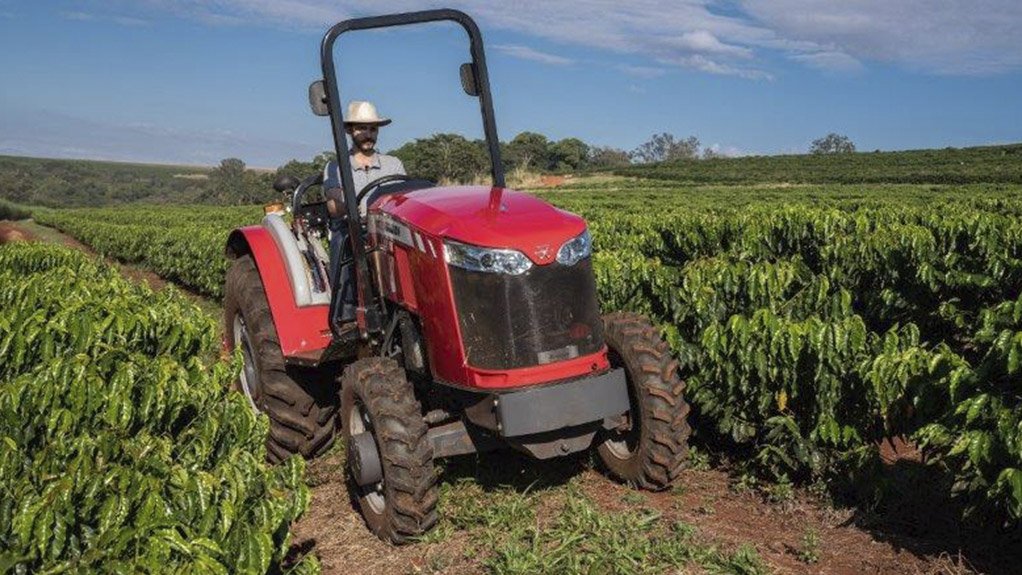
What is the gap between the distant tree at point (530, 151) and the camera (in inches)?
3137

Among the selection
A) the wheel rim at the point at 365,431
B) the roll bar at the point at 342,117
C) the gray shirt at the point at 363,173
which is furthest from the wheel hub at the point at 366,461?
the gray shirt at the point at 363,173

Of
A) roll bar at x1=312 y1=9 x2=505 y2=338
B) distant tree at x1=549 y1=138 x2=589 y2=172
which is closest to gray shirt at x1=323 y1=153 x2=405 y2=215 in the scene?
roll bar at x1=312 y1=9 x2=505 y2=338

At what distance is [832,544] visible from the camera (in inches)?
154

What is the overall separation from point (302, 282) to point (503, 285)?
1835 mm

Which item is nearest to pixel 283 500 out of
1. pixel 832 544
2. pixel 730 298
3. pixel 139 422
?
pixel 139 422

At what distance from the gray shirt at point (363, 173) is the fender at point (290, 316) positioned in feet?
2.19

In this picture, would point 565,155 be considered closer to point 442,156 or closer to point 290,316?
point 442,156

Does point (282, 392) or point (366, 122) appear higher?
point (366, 122)

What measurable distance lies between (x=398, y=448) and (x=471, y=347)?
1.78 feet

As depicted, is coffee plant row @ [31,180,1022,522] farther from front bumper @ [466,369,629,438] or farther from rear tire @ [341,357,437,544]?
rear tire @ [341,357,437,544]

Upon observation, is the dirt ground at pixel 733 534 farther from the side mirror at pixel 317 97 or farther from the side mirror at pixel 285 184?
the side mirror at pixel 317 97

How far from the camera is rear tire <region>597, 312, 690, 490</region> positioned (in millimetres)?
4098

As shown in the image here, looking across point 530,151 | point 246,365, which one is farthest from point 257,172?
point 246,365

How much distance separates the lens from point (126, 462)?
97.3 inches
